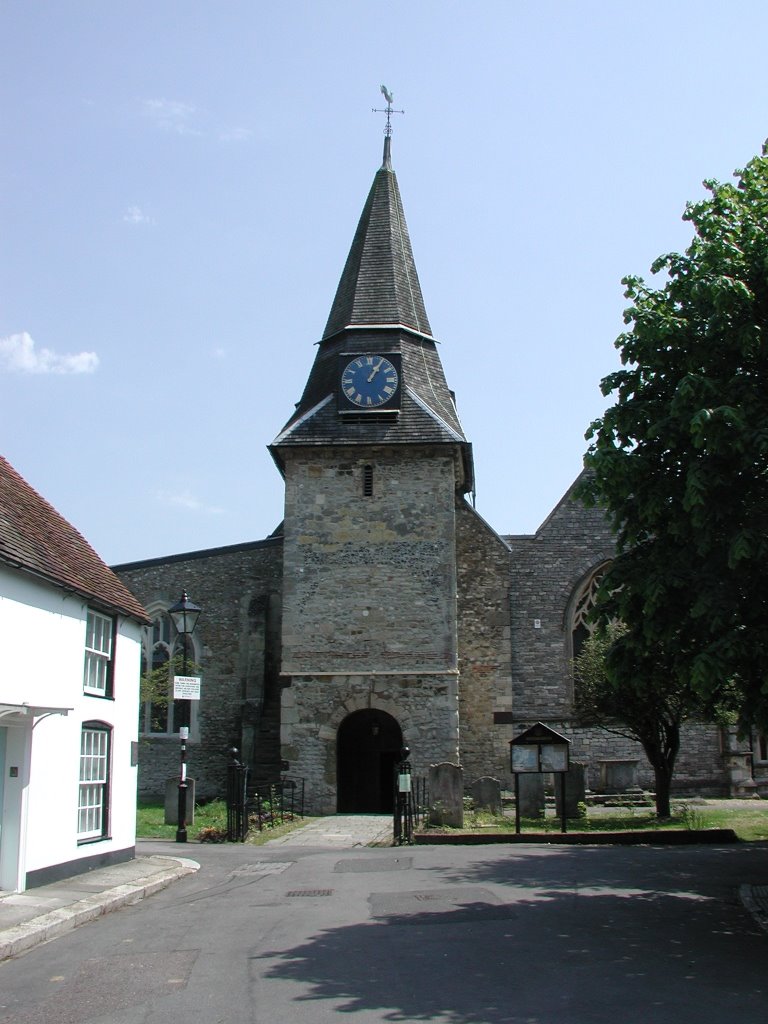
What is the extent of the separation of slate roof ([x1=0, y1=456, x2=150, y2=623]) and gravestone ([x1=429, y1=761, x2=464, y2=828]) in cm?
659

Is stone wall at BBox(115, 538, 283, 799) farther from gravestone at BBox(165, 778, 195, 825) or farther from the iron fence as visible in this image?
gravestone at BBox(165, 778, 195, 825)

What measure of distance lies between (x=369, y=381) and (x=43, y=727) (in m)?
17.7

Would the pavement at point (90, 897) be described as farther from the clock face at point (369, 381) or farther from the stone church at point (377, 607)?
the clock face at point (369, 381)

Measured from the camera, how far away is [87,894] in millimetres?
12312

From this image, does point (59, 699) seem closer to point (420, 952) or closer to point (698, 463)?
point (420, 952)

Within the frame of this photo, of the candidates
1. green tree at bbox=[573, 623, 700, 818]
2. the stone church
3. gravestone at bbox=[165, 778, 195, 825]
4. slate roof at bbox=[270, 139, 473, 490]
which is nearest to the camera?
gravestone at bbox=[165, 778, 195, 825]

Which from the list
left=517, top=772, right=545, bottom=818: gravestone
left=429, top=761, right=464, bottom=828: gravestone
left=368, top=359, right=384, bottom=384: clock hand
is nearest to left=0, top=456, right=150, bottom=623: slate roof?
left=429, top=761, right=464, bottom=828: gravestone

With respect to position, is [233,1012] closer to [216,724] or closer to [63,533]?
[63,533]

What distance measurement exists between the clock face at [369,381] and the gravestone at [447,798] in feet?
39.3

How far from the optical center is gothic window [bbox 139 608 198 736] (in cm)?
2917

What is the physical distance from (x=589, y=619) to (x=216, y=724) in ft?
67.6

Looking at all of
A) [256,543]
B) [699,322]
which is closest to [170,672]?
[256,543]

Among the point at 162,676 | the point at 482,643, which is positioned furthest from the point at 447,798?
the point at 162,676

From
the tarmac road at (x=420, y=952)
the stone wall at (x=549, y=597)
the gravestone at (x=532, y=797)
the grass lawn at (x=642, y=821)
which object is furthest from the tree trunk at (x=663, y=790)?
the tarmac road at (x=420, y=952)
